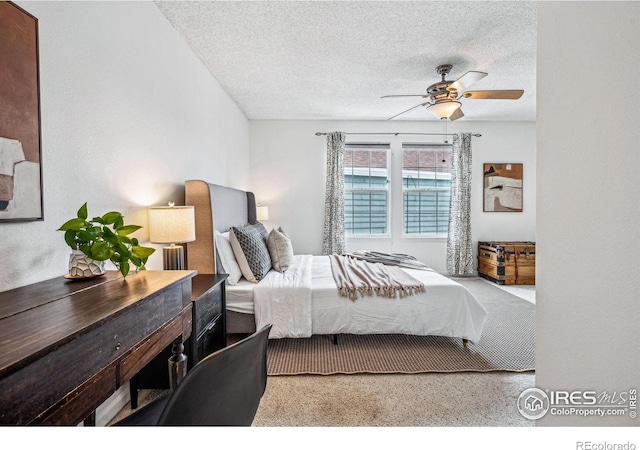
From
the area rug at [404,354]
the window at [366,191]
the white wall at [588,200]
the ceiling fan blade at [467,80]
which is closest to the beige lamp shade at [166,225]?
the area rug at [404,354]

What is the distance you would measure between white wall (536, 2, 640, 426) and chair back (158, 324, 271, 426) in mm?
820

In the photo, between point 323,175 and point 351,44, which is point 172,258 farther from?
point 323,175

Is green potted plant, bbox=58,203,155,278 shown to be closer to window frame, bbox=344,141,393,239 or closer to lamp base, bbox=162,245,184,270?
lamp base, bbox=162,245,184,270

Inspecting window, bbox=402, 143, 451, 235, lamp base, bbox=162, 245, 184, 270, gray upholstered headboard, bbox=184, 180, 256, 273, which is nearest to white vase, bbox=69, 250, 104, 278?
lamp base, bbox=162, 245, 184, 270

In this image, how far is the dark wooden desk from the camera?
657 mm

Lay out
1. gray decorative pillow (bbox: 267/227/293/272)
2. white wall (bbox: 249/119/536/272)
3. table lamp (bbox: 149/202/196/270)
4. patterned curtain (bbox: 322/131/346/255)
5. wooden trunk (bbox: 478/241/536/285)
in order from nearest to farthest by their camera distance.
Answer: table lamp (bbox: 149/202/196/270) → gray decorative pillow (bbox: 267/227/293/272) → wooden trunk (bbox: 478/241/536/285) → patterned curtain (bbox: 322/131/346/255) → white wall (bbox: 249/119/536/272)

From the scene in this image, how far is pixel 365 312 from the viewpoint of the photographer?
2.54 meters

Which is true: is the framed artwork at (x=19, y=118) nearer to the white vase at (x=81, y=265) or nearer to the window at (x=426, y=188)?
the white vase at (x=81, y=265)

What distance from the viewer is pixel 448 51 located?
2.83 m

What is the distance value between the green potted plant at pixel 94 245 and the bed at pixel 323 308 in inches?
49.7

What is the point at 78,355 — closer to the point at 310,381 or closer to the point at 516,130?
the point at 310,381

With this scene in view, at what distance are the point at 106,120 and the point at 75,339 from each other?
1.36 m

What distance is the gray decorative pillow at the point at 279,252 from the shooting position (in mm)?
3174

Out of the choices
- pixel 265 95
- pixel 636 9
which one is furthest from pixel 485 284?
pixel 636 9
